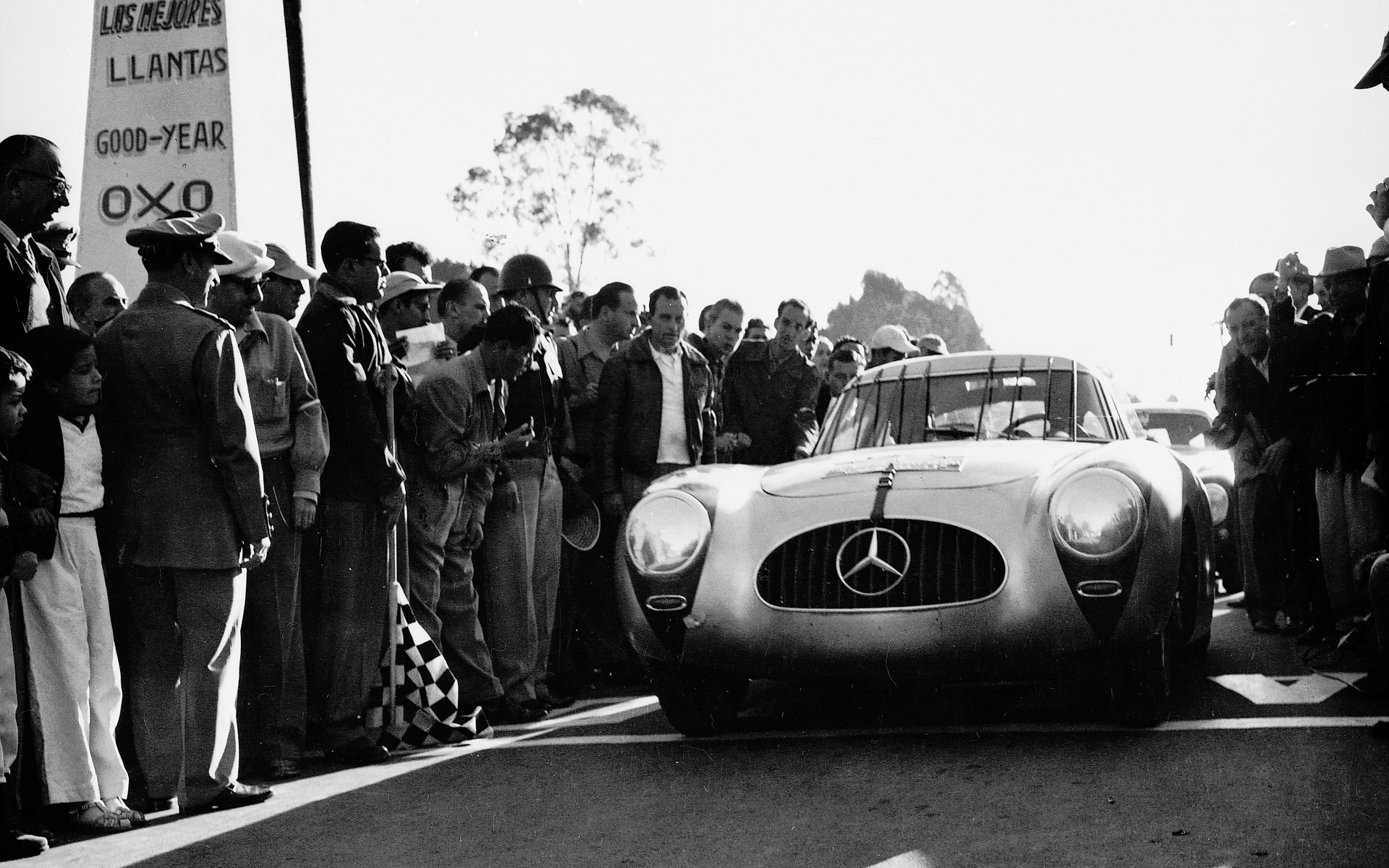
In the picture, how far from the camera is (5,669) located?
459 centimetres

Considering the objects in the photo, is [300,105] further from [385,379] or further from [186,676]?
[186,676]

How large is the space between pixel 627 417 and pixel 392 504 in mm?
2385

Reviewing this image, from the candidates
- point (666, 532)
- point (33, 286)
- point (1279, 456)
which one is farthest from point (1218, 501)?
point (33, 286)

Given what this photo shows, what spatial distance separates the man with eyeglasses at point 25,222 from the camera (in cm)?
495

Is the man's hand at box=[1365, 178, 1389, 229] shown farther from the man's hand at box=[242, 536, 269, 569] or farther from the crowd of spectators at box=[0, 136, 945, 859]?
the man's hand at box=[242, 536, 269, 569]

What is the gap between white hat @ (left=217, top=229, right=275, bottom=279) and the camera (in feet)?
18.2

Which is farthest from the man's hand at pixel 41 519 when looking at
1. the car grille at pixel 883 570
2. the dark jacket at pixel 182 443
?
the car grille at pixel 883 570

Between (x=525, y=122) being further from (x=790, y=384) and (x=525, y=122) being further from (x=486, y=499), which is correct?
(x=486, y=499)

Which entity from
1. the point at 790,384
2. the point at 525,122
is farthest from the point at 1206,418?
the point at 525,122

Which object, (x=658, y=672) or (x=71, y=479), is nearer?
(x=71, y=479)

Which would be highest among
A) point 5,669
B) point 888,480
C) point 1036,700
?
point 888,480

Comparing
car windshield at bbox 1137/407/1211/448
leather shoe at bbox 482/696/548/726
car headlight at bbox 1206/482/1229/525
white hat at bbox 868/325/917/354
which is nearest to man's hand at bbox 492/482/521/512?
leather shoe at bbox 482/696/548/726

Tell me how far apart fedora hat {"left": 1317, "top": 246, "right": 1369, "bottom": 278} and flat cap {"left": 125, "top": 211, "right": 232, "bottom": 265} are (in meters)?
6.13

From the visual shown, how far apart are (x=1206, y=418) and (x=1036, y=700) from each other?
25.0ft
